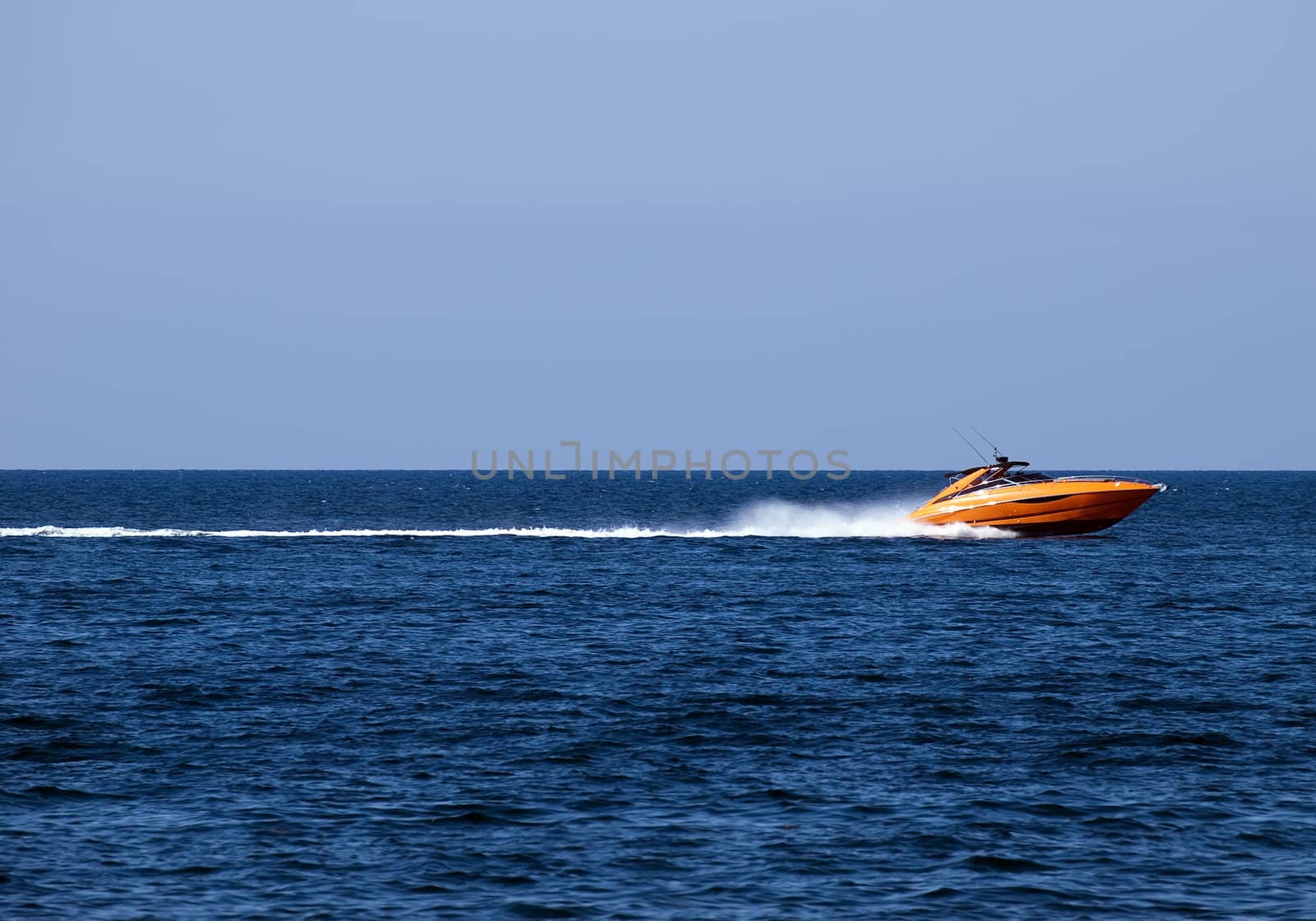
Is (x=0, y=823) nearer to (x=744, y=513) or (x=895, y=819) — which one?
(x=895, y=819)

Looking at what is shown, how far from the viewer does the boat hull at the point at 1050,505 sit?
59281mm

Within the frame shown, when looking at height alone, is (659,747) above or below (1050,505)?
below

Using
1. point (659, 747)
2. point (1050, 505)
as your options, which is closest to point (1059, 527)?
point (1050, 505)

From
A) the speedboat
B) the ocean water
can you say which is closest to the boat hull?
the speedboat

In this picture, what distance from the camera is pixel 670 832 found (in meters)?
17.3

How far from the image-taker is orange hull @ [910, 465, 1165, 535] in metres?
59.3

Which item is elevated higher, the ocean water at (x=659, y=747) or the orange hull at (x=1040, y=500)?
the orange hull at (x=1040, y=500)

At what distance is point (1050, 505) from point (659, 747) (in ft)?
136

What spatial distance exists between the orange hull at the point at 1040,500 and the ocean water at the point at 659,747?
1073cm

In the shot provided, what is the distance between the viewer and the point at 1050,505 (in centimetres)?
5950

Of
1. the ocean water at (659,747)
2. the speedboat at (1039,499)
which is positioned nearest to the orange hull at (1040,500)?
the speedboat at (1039,499)

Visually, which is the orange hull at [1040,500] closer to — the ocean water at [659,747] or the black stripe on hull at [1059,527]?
the black stripe on hull at [1059,527]

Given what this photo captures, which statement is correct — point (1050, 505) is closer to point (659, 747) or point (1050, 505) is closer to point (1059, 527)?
point (1059, 527)

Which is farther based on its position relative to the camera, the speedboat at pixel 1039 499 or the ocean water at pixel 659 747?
the speedboat at pixel 1039 499
